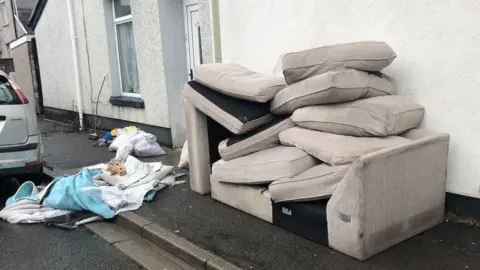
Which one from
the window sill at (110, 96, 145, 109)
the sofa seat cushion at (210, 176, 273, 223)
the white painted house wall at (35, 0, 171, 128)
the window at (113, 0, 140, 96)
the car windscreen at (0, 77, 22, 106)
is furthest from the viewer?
the window at (113, 0, 140, 96)

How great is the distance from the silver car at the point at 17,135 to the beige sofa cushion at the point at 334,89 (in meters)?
3.45

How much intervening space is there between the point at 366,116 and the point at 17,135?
430 centimetres

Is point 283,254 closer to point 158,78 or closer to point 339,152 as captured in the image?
point 339,152

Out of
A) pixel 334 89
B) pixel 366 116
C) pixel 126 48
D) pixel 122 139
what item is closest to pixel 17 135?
pixel 122 139

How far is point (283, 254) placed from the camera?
3.33m

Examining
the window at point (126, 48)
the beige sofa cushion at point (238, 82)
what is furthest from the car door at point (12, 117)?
the window at point (126, 48)

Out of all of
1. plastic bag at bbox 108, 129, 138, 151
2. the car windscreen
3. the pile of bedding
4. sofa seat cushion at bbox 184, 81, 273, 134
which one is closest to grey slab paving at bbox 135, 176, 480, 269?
the pile of bedding

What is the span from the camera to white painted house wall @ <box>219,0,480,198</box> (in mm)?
3508

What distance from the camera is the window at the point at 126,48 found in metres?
8.98

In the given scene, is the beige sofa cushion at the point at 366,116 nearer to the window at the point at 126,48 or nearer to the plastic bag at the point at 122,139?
the plastic bag at the point at 122,139

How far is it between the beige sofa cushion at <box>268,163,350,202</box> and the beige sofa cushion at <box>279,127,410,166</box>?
0.26ft

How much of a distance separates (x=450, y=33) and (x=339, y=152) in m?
1.49

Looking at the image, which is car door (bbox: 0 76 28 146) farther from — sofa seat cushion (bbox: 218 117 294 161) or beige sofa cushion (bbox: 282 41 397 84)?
beige sofa cushion (bbox: 282 41 397 84)

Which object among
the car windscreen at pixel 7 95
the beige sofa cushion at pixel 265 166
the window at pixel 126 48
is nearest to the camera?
the beige sofa cushion at pixel 265 166
